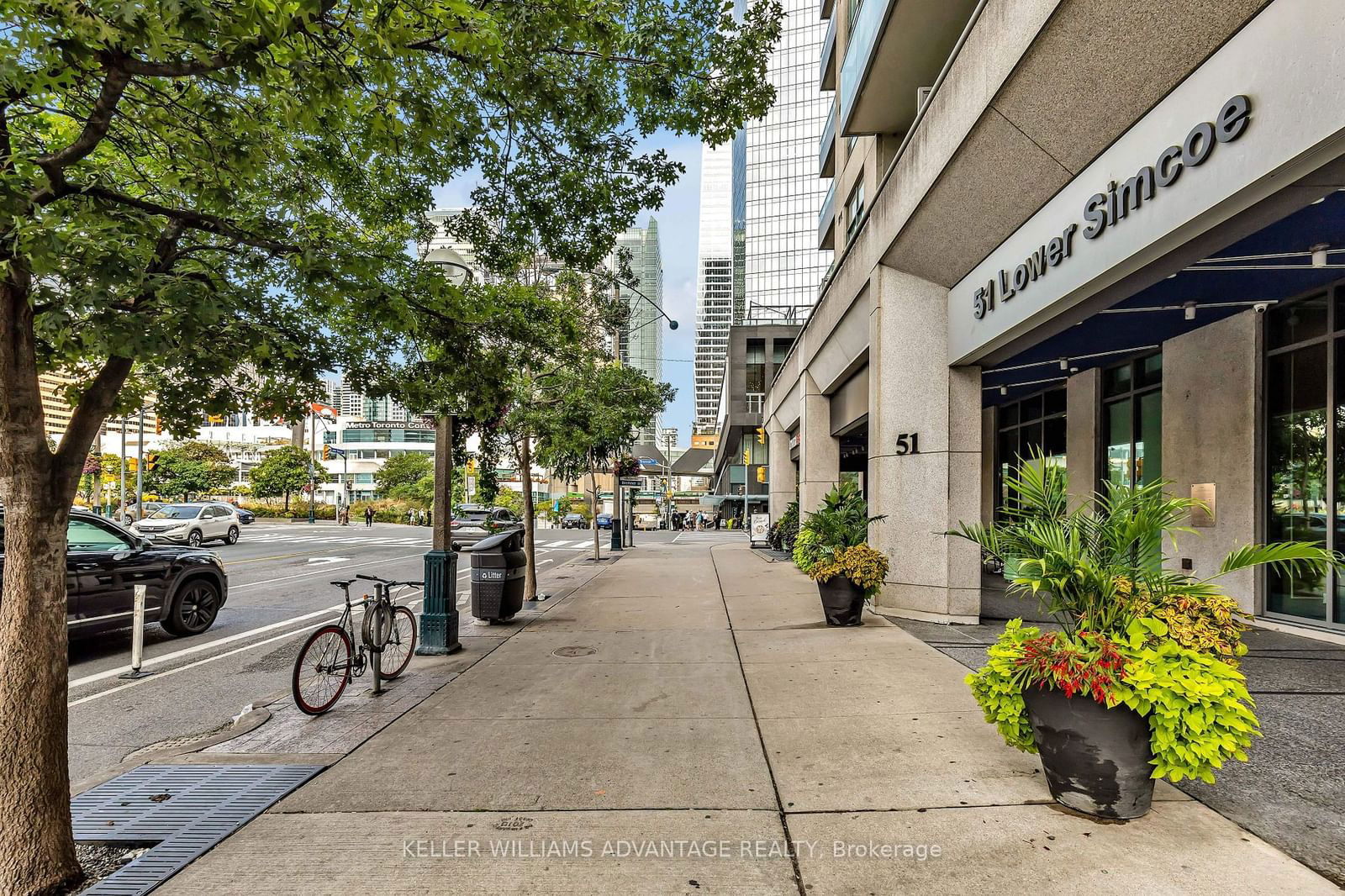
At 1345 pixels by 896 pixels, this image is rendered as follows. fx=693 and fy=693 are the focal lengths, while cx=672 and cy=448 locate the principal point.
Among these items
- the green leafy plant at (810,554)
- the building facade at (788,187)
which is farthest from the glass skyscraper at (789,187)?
the green leafy plant at (810,554)

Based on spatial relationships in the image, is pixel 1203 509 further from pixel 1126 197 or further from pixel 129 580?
pixel 129 580

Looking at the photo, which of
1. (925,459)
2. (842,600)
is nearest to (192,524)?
(842,600)

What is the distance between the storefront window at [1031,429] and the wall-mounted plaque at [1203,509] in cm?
345

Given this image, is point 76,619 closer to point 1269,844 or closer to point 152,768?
point 152,768

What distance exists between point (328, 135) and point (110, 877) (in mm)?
4794

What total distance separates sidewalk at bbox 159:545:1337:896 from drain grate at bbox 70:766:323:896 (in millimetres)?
157

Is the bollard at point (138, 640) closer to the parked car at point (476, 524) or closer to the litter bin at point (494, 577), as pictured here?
the litter bin at point (494, 577)

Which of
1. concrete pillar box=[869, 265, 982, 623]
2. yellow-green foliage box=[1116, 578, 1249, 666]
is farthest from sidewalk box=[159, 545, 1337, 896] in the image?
concrete pillar box=[869, 265, 982, 623]

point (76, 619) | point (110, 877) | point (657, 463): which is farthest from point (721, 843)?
point (657, 463)

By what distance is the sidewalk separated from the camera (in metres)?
3.21

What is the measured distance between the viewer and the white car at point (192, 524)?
27.1 m

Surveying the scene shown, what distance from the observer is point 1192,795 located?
12.9ft

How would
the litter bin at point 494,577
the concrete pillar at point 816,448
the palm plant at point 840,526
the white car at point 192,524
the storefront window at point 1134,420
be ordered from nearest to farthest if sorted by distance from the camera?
the litter bin at point 494,577, the palm plant at point 840,526, the storefront window at point 1134,420, the concrete pillar at point 816,448, the white car at point 192,524

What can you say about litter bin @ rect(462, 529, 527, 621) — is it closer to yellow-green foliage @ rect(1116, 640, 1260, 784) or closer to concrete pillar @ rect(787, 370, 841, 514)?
yellow-green foliage @ rect(1116, 640, 1260, 784)
